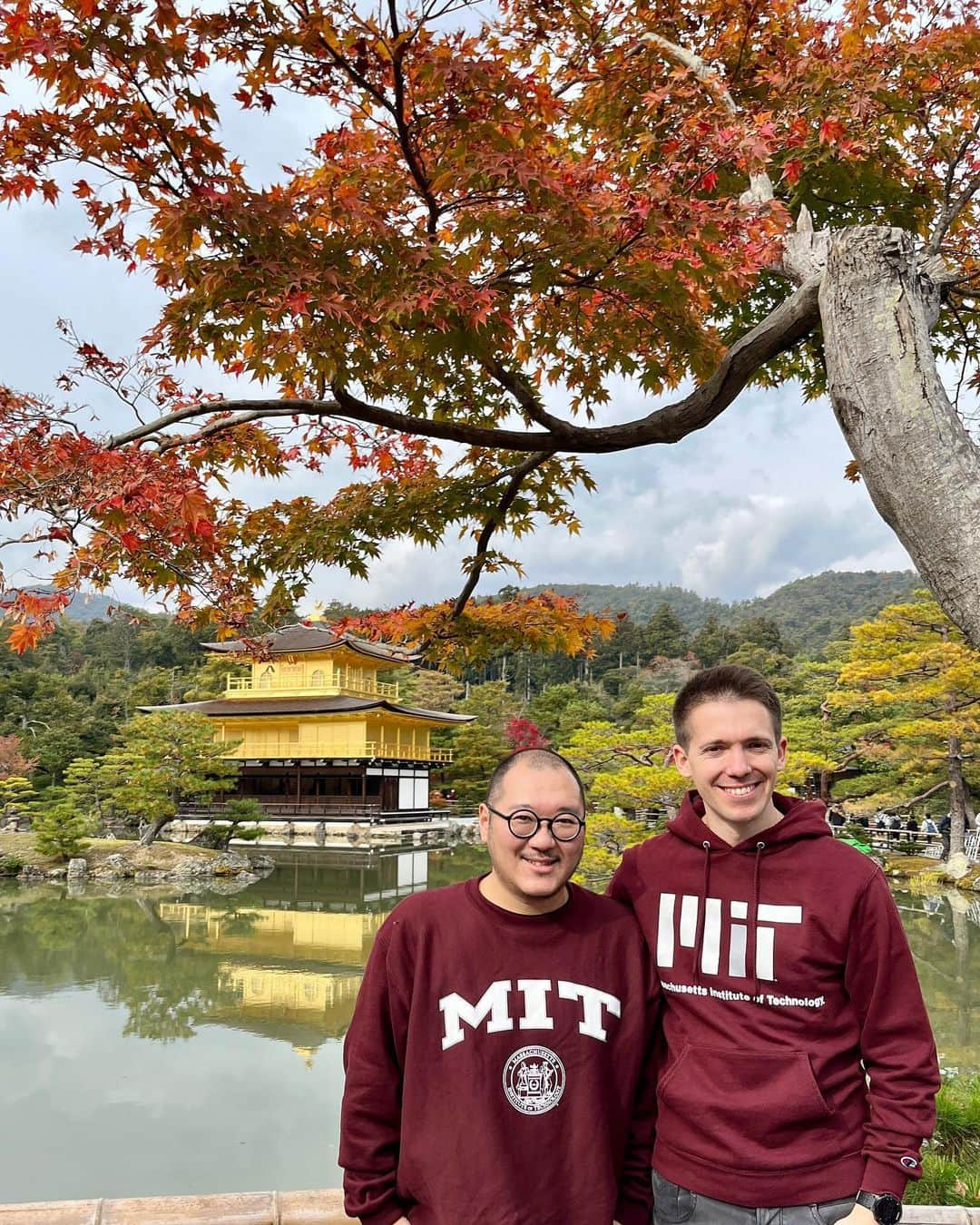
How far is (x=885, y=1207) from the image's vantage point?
3.89 feet

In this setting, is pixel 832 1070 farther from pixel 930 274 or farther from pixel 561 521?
pixel 561 521

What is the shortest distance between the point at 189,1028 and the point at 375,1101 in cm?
713

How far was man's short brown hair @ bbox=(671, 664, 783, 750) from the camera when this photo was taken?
138 cm

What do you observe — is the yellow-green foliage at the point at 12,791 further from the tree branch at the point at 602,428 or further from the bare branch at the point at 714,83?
the bare branch at the point at 714,83

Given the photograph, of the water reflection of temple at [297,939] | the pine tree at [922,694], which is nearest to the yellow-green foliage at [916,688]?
the pine tree at [922,694]

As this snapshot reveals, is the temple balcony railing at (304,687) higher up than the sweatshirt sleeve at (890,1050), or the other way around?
the temple balcony railing at (304,687)

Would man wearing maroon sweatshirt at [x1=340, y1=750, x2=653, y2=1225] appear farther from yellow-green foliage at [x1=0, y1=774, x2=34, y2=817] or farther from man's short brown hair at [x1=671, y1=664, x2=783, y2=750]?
yellow-green foliage at [x1=0, y1=774, x2=34, y2=817]

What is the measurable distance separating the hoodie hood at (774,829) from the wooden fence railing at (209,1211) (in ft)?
3.78

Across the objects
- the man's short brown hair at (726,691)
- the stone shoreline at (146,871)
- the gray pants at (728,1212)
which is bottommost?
the stone shoreline at (146,871)

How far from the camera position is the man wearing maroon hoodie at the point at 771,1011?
1221mm

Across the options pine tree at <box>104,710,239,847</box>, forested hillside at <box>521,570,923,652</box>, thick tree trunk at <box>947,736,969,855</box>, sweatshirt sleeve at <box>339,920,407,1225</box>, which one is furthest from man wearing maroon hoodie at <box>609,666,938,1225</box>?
forested hillside at <box>521,570,923,652</box>

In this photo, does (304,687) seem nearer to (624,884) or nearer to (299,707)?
(299,707)

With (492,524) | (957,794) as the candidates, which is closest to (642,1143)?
(492,524)

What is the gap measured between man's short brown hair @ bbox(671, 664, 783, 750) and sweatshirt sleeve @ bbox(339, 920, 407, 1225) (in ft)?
1.87
